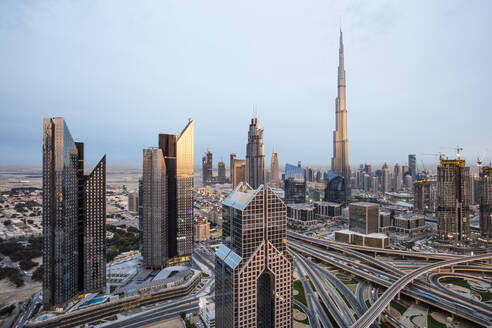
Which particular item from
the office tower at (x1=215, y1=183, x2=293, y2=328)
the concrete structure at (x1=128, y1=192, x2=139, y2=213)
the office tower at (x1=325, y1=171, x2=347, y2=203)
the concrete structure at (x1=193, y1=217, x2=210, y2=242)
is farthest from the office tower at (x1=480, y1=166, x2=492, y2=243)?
the concrete structure at (x1=128, y1=192, x2=139, y2=213)

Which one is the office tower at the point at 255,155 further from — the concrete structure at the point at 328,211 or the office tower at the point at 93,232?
the office tower at the point at 93,232

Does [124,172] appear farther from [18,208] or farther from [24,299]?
[24,299]

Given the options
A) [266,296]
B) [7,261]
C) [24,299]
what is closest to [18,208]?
[7,261]

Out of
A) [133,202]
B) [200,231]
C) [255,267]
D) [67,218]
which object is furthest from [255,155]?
[255,267]

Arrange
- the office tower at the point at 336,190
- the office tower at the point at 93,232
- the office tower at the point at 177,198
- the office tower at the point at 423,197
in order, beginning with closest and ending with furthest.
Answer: the office tower at the point at 93,232 < the office tower at the point at 177,198 < the office tower at the point at 423,197 < the office tower at the point at 336,190

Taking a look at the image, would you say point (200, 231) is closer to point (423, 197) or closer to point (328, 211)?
point (328, 211)

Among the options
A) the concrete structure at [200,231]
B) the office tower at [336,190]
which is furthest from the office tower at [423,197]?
the concrete structure at [200,231]
